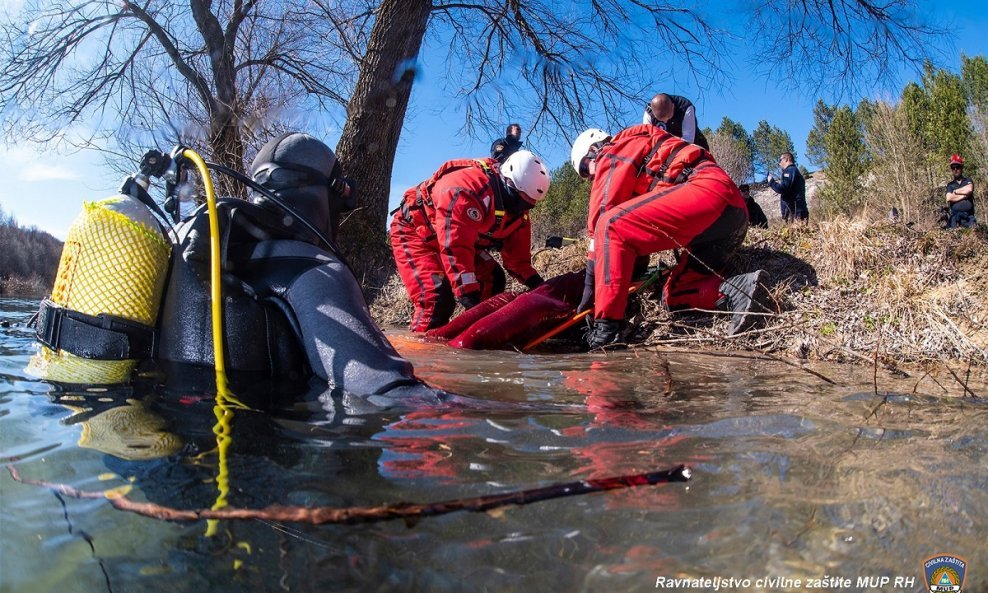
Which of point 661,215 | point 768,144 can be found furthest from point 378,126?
point 768,144

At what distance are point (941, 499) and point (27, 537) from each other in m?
1.64

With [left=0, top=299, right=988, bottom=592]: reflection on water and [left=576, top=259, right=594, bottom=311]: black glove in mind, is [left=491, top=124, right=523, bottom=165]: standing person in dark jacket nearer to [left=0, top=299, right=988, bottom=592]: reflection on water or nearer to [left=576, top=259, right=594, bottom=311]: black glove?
[left=576, top=259, right=594, bottom=311]: black glove

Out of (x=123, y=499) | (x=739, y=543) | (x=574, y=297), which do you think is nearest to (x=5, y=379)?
(x=123, y=499)

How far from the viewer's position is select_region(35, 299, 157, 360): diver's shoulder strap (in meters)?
2.04

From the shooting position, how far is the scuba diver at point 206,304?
2.04 meters

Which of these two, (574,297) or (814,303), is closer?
(814,303)

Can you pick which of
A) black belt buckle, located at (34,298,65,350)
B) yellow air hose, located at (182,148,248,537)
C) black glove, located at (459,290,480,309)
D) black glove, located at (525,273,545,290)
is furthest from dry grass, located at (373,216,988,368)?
black belt buckle, located at (34,298,65,350)

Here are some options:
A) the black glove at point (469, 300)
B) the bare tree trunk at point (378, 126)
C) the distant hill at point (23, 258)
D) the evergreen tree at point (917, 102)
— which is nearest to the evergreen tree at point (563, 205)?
the evergreen tree at point (917, 102)

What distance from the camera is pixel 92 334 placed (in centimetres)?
204

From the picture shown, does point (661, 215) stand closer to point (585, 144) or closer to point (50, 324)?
point (585, 144)

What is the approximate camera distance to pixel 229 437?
1.53 metres

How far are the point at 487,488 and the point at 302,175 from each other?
1.73 meters

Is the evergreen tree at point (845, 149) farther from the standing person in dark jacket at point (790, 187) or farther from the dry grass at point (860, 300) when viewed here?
the dry grass at point (860, 300)

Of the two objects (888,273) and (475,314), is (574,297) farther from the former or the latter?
(888,273)
